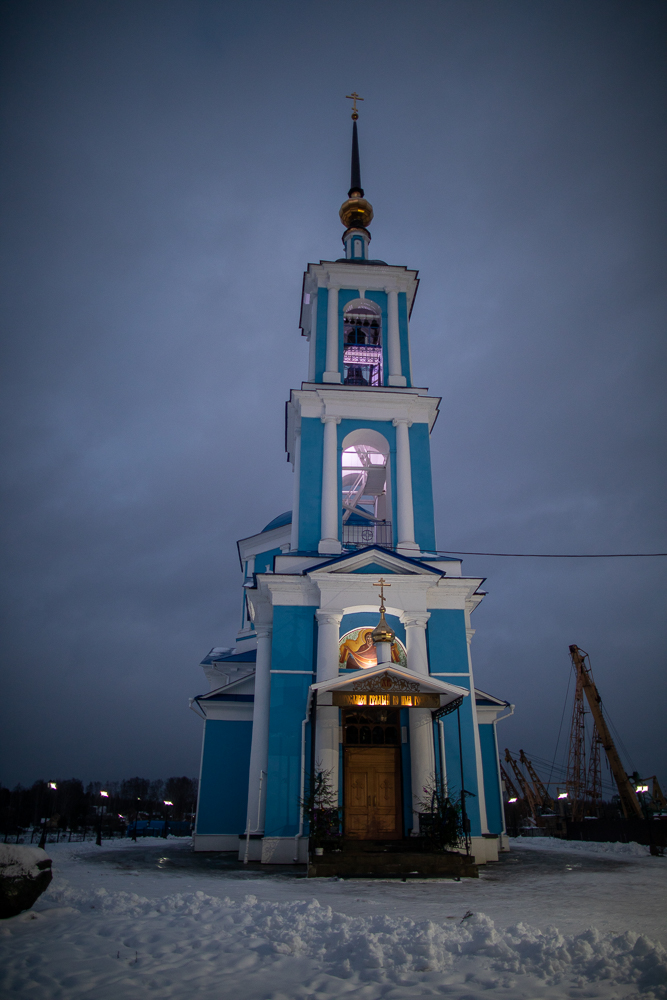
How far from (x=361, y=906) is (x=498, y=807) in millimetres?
11636

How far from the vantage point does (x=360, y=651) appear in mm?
14531

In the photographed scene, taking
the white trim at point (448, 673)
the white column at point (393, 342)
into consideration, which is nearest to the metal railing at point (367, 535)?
the white trim at point (448, 673)

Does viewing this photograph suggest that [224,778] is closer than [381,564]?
No

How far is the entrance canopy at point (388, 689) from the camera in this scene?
11664 millimetres

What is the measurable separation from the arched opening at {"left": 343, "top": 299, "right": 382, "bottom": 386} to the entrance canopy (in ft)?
33.3

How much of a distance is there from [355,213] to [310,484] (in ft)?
38.1

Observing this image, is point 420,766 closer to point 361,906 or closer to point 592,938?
point 361,906

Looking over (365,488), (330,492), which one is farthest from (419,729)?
(365,488)

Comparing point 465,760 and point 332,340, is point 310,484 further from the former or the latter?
point 465,760

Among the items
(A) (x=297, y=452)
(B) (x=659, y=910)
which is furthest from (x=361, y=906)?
(A) (x=297, y=452)

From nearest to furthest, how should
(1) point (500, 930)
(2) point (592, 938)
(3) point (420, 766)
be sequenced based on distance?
(2) point (592, 938)
(1) point (500, 930)
(3) point (420, 766)

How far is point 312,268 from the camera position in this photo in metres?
20.0

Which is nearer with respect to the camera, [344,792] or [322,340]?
[344,792]

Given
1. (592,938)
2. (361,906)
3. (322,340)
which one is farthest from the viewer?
(322,340)
